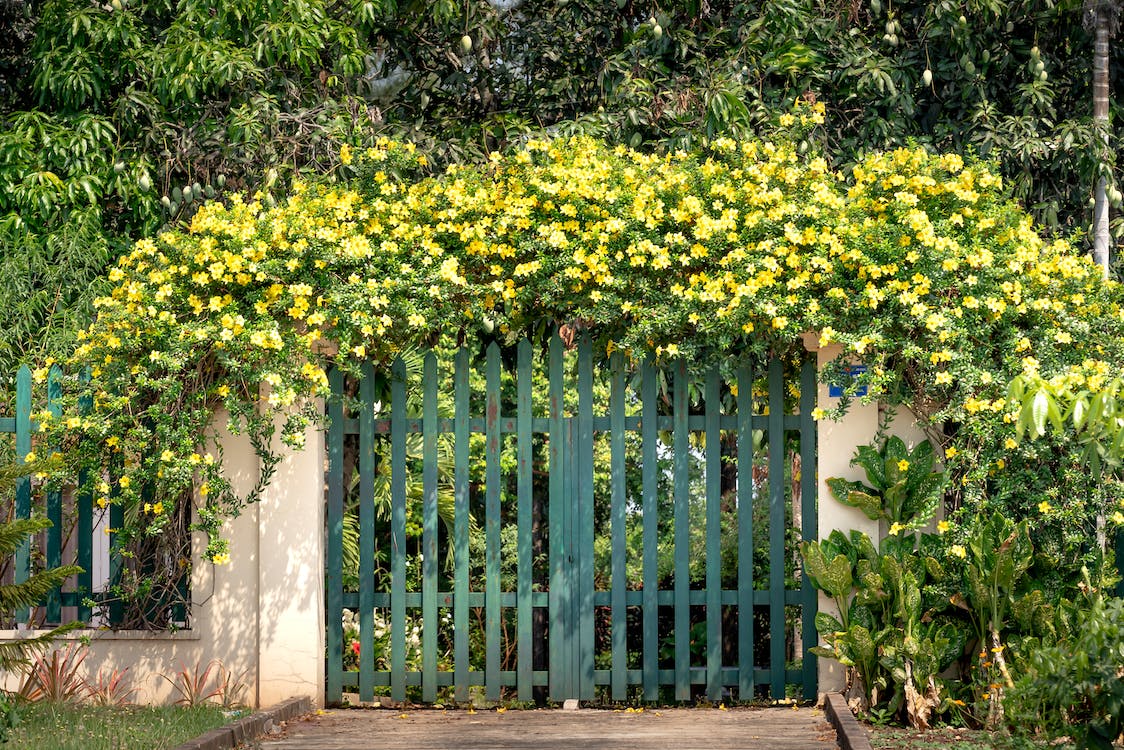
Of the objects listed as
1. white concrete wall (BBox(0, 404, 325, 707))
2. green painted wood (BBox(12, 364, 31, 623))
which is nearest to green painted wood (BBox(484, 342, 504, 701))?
white concrete wall (BBox(0, 404, 325, 707))

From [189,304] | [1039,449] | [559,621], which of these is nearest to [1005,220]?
[1039,449]

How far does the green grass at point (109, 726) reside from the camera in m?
5.63

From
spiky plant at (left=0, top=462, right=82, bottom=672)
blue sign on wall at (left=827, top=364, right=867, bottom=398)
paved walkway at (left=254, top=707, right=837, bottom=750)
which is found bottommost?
paved walkway at (left=254, top=707, right=837, bottom=750)

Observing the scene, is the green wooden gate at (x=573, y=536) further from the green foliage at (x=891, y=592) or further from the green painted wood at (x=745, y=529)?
the green foliage at (x=891, y=592)

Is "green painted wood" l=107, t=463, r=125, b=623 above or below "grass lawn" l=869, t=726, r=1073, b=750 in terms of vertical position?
above

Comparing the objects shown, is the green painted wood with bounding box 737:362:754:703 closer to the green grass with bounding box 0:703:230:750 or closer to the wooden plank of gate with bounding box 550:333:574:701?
the wooden plank of gate with bounding box 550:333:574:701

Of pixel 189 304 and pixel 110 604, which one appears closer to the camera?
pixel 189 304

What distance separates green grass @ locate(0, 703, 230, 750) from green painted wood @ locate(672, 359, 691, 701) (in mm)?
2536

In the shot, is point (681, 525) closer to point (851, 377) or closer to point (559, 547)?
point (559, 547)

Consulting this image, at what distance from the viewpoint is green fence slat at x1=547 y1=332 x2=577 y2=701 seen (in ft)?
24.1

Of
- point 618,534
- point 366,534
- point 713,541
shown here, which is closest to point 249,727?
point 366,534

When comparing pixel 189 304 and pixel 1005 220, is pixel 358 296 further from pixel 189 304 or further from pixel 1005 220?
pixel 1005 220

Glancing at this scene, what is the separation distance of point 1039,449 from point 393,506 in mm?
3565

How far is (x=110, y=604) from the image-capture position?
24.7ft
